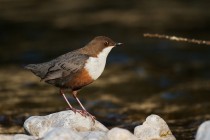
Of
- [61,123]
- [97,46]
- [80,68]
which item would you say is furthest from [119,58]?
[61,123]

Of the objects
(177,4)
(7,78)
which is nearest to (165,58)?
(7,78)

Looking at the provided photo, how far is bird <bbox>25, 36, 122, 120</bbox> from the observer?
6.83 m

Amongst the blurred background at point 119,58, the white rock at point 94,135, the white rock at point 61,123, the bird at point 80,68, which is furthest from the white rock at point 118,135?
the blurred background at point 119,58

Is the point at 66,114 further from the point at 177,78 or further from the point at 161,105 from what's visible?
the point at 177,78

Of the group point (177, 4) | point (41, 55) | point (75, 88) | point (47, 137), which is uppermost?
point (177, 4)

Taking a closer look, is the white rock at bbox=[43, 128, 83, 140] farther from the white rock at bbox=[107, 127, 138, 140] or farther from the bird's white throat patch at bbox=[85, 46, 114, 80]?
the bird's white throat patch at bbox=[85, 46, 114, 80]

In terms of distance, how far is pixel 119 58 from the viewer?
13.3 metres

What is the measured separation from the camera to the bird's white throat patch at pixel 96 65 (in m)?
6.79

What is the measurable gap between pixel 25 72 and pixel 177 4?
6.15 m

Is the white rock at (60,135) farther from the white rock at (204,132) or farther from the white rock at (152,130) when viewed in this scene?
the white rock at (204,132)

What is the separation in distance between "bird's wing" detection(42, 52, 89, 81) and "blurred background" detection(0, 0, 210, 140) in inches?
64.4

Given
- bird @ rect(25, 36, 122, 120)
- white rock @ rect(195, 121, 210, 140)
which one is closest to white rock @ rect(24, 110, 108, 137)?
bird @ rect(25, 36, 122, 120)

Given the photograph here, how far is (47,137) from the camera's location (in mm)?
5609

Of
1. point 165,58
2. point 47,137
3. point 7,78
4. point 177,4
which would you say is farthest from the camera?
point 177,4
